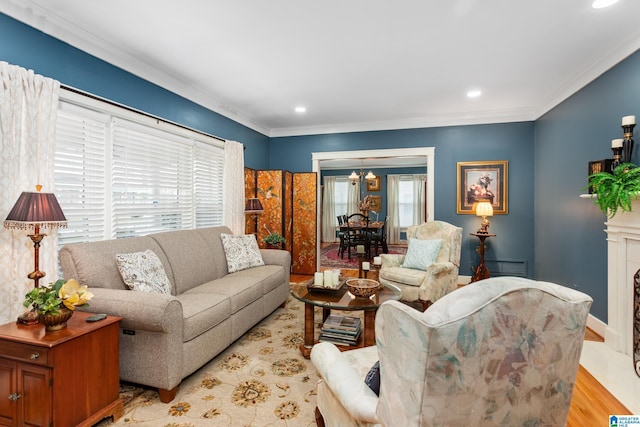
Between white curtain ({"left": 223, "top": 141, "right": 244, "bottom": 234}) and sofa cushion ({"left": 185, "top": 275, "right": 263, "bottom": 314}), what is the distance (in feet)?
4.88

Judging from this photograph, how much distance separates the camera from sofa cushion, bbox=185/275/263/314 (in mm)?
2713

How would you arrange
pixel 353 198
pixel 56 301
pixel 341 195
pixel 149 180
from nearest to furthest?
pixel 56 301 < pixel 149 180 < pixel 353 198 < pixel 341 195

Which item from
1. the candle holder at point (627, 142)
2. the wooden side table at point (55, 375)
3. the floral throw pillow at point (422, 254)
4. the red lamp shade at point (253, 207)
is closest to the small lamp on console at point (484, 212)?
the floral throw pillow at point (422, 254)

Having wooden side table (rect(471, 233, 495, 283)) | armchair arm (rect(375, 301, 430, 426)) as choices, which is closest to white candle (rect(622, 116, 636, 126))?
wooden side table (rect(471, 233, 495, 283))

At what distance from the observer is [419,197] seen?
982 cm

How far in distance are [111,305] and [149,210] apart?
5.06 ft

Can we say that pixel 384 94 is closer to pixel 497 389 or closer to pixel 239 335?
pixel 239 335

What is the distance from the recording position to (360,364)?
5.49ft

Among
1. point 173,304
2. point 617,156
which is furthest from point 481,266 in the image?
point 173,304

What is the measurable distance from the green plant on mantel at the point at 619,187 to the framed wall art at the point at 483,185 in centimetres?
227

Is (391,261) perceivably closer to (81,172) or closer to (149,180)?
(149,180)

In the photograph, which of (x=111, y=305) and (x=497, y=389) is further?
(x=111, y=305)

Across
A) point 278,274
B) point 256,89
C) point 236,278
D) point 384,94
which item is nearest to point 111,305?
point 236,278

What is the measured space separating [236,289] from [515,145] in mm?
4636
